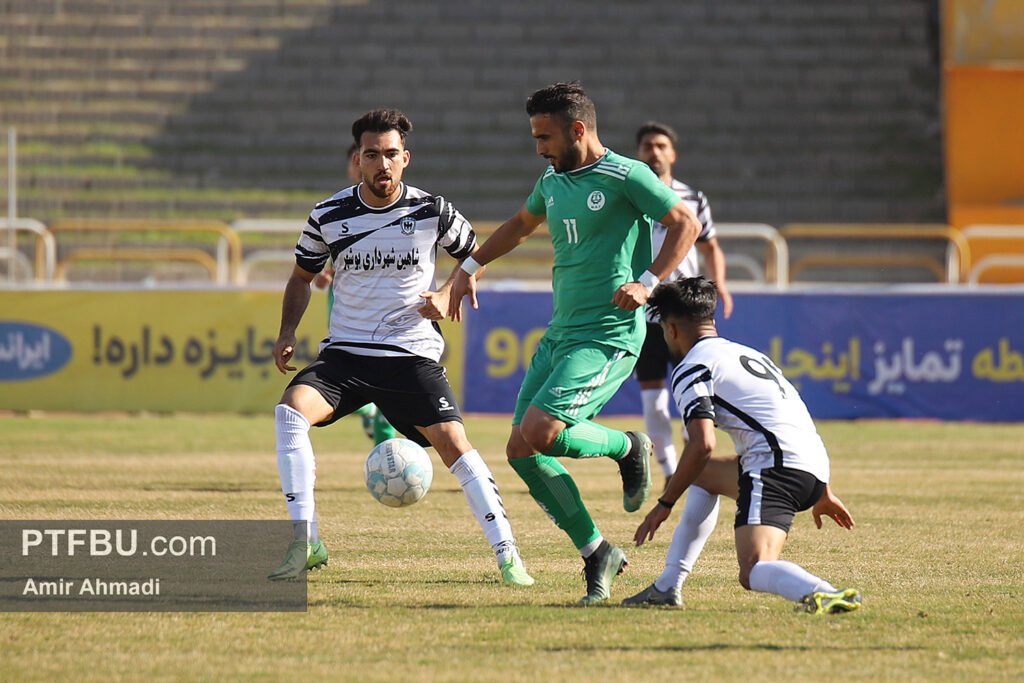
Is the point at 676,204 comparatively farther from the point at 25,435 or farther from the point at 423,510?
the point at 25,435

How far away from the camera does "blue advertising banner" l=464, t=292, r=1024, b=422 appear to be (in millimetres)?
15070

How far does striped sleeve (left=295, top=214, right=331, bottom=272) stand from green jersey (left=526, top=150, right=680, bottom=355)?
117 centimetres

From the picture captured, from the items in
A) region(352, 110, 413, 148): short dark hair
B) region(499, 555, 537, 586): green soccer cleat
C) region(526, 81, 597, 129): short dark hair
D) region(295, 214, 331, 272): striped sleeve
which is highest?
region(526, 81, 597, 129): short dark hair

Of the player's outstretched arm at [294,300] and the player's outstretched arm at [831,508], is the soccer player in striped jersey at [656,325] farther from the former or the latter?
the player's outstretched arm at [831,508]

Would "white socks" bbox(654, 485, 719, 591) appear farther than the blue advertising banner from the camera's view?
No

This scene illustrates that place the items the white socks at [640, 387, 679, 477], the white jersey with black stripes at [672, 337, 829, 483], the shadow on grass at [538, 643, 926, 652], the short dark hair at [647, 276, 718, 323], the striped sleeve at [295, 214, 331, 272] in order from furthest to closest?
the white socks at [640, 387, 679, 477]
the striped sleeve at [295, 214, 331, 272]
the short dark hair at [647, 276, 718, 323]
the white jersey with black stripes at [672, 337, 829, 483]
the shadow on grass at [538, 643, 926, 652]

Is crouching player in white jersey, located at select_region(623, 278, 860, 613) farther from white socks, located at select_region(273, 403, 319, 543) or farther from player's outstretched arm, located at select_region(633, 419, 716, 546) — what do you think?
white socks, located at select_region(273, 403, 319, 543)

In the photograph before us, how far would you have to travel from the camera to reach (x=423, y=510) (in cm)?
838

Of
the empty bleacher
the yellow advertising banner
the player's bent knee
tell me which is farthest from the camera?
the empty bleacher

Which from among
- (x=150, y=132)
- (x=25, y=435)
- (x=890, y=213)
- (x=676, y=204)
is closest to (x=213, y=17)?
(x=150, y=132)

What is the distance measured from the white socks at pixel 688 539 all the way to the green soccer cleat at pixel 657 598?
0.06 ft

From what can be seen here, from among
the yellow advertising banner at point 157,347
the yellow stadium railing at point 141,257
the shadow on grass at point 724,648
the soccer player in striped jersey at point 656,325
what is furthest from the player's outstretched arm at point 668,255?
the yellow stadium railing at point 141,257

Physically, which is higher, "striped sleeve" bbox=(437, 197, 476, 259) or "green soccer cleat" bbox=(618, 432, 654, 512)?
"striped sleeve" bbox=(437, 197, 476, 259)

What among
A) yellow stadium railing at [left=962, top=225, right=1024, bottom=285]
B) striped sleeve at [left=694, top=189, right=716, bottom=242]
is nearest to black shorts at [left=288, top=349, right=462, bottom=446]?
striped sleeve at [left=694, top=189, right=716, bottom=242]
